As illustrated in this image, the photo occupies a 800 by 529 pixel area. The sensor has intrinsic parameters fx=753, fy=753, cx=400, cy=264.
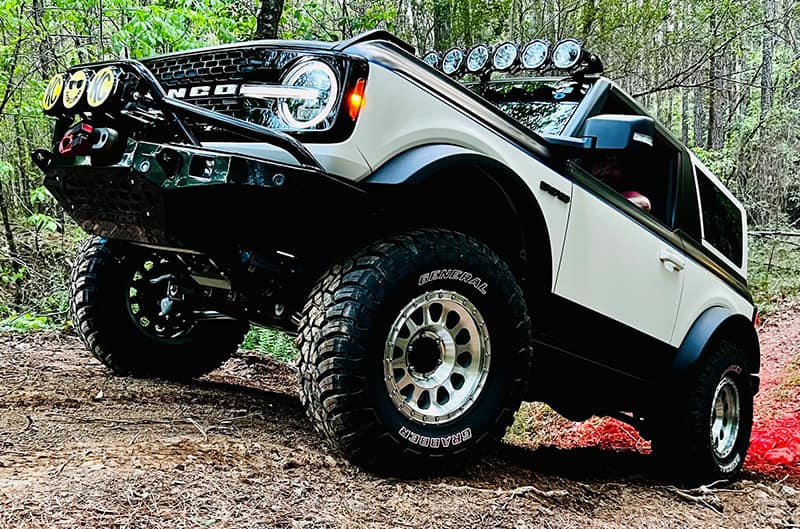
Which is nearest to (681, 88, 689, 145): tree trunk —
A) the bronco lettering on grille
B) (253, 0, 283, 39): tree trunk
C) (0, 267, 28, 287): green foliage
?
(253, 0, 283, 39): tree trunk

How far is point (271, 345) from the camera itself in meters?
7.36

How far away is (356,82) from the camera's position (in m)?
2.72

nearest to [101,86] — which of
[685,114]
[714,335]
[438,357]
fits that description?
[438,357]

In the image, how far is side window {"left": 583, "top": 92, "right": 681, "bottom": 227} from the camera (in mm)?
4539

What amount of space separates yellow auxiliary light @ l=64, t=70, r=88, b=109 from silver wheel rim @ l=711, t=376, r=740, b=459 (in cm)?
392

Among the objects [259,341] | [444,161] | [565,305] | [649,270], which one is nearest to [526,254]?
[565,305]

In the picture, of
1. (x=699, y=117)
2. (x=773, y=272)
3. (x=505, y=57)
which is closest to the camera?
(x=505, y=57)

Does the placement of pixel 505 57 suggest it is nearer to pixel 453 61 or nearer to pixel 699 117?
pixel 453 61

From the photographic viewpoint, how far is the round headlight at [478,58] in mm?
4270

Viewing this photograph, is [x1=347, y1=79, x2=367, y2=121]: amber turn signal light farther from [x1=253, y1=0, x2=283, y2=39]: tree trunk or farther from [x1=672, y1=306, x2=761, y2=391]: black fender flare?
[x1=253, y1=0, x2=283, y2=39]: tree trunk

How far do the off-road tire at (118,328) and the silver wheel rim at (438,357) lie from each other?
156 centimetres

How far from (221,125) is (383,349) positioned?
0.96m

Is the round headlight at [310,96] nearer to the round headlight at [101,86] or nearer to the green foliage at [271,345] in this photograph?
the round headlight at [101,86]

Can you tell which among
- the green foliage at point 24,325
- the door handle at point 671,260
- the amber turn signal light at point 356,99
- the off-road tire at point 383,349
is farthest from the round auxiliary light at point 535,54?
the green foliage at point 24,325
